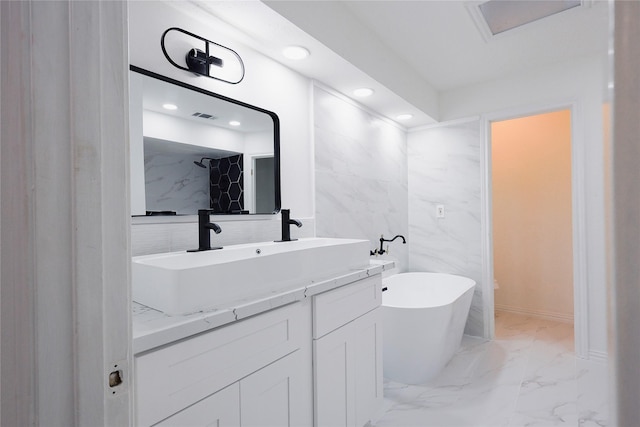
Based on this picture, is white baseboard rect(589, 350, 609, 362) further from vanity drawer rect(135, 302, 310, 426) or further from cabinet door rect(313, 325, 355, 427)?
vanity drawer rect(135, 302, 310, 426)

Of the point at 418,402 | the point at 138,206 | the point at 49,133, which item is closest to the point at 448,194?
the point at 418,402

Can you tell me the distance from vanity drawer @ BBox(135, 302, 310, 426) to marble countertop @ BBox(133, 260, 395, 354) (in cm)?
4

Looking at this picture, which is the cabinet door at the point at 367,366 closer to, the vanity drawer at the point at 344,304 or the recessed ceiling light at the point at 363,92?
the vanity drawer at the point at 344,304

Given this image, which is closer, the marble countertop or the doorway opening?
the marble countertop

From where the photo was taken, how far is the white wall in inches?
51.6

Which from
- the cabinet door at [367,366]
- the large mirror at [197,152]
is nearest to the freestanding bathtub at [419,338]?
the cabinet door at [367,366]

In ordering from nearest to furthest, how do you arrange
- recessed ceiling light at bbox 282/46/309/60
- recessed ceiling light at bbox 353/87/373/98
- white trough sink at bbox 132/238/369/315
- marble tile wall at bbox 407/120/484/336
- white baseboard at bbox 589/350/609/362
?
white trough sink at bbox 132/238/369/315
recessed ceiling light at bbox 282/46/309/60
recessed ceiling light at bbox 353/87/373/98
white baseboard at bbox 589/350/609/362
marble tile wall at bbox 407/120/484/336

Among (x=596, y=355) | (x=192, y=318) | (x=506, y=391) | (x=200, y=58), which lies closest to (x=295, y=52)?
(x=200, y=58)

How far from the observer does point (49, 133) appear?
42 cm

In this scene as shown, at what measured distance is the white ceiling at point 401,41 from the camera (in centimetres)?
156

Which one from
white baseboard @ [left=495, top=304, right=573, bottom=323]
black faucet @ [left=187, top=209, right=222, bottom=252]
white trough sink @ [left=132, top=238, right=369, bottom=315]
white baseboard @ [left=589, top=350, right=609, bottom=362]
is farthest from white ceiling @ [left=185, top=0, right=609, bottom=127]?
white baseboard @ [left=495, top=304, right=573, bottom=323]

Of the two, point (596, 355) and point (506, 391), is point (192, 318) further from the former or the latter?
point (596, 355)

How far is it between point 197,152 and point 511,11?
2008mm

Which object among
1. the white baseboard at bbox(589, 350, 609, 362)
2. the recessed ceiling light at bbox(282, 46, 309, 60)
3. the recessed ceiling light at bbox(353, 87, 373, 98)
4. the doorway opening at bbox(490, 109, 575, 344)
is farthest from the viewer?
the doorway opening at bbox(490, 109, 575, 344)
